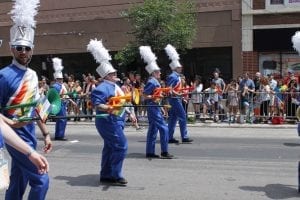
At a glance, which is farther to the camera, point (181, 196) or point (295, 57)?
point (295, 57)

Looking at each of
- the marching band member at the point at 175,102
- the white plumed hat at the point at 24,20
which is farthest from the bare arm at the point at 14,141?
the marching band member at the point at 175,102

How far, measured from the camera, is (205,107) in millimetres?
18625

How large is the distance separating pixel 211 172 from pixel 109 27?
830 inches

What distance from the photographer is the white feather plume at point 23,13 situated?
556 cm

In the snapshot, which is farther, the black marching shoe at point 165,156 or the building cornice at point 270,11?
the building cornice at point 270,11

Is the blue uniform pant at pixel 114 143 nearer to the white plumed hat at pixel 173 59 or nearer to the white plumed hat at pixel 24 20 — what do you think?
the white plumed hat at pixel 24 20

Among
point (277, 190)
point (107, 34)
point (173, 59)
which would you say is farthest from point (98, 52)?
point (107, 34)

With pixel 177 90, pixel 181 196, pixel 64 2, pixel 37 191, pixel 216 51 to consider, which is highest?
pixel 64 2

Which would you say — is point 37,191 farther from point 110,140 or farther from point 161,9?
point 161,9

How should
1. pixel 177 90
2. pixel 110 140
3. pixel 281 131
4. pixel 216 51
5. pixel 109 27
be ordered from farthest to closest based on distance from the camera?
1. pixel 109 27
2. pixel 216 51
3. pixel 281 131
4. pixel 177 90
5. pixel 110 140

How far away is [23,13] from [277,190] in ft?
14.1

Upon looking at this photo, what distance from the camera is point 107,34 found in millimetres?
29359

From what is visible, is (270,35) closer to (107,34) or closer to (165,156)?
(107,34)

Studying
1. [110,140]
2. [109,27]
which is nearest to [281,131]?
[110,140]
